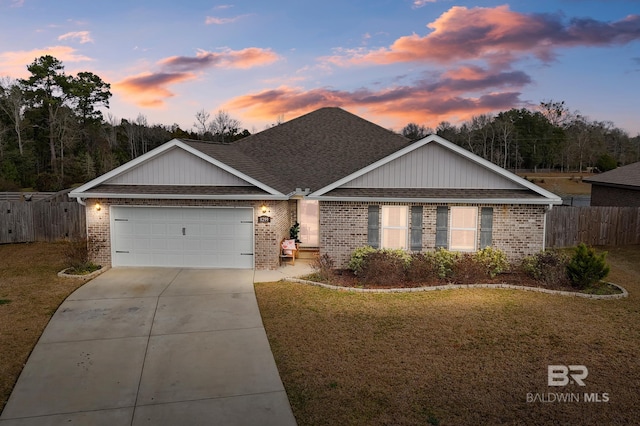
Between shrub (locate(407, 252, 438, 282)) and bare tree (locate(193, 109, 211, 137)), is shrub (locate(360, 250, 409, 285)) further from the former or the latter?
bare tree (locate(193, 109, 211, 137))

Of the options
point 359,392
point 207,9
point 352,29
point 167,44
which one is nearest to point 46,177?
point 167,44

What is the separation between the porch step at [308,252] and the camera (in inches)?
693

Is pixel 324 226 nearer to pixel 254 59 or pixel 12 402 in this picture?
pixel 12 402

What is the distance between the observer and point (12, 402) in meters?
6.88

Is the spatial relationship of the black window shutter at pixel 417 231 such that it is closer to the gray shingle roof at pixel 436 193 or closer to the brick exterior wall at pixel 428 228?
the brick exterior wall at pixel 428 228

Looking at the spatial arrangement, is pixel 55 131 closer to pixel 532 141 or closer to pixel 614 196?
pixel 614 196

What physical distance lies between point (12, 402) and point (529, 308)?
1075 cm

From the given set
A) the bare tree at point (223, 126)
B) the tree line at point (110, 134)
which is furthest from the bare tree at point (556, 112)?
the bare tree at point (223, 126)

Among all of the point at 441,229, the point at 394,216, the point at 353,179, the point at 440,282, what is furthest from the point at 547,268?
the point at 353,179

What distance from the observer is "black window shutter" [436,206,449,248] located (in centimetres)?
1521

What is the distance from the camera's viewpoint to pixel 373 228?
15.5m

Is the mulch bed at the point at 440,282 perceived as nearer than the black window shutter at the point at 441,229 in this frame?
Yes

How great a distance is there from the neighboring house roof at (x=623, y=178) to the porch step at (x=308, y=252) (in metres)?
17.1

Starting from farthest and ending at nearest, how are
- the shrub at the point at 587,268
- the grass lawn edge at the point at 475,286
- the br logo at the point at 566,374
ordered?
the shrub at the point at 587,268 → the grass lawn edge at the point at 475,286 → the br logo at the point at 566,374
